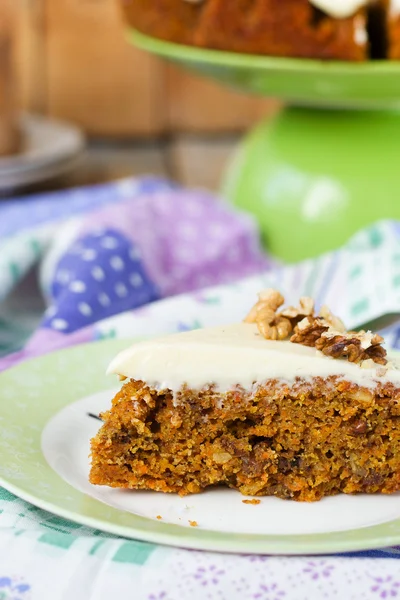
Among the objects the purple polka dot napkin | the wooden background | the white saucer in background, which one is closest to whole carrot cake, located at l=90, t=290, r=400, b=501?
the purple polka dot napkin

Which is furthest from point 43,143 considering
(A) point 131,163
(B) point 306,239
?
(B) point 306,239

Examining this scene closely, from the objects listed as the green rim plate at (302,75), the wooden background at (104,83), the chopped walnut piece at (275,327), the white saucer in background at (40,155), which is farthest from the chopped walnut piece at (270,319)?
the wooden background at (104,83)

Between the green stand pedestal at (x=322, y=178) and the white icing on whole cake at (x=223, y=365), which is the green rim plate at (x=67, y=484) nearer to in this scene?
the white icing on whole cake at (x=223, y=365)

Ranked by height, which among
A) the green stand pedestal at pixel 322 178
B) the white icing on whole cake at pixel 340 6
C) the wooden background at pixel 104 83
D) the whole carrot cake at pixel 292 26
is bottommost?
the wooden background at pixel 104 83

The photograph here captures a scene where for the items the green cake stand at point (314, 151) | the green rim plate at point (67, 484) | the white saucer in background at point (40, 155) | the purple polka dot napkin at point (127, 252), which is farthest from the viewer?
the white saucer in background at point (40, 155)

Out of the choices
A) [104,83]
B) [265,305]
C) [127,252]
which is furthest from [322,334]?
[104,83]

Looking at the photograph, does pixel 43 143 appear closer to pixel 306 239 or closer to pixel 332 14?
pixel 306 239

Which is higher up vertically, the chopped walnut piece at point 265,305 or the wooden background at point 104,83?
the chopped walnut piece at point 265,305
